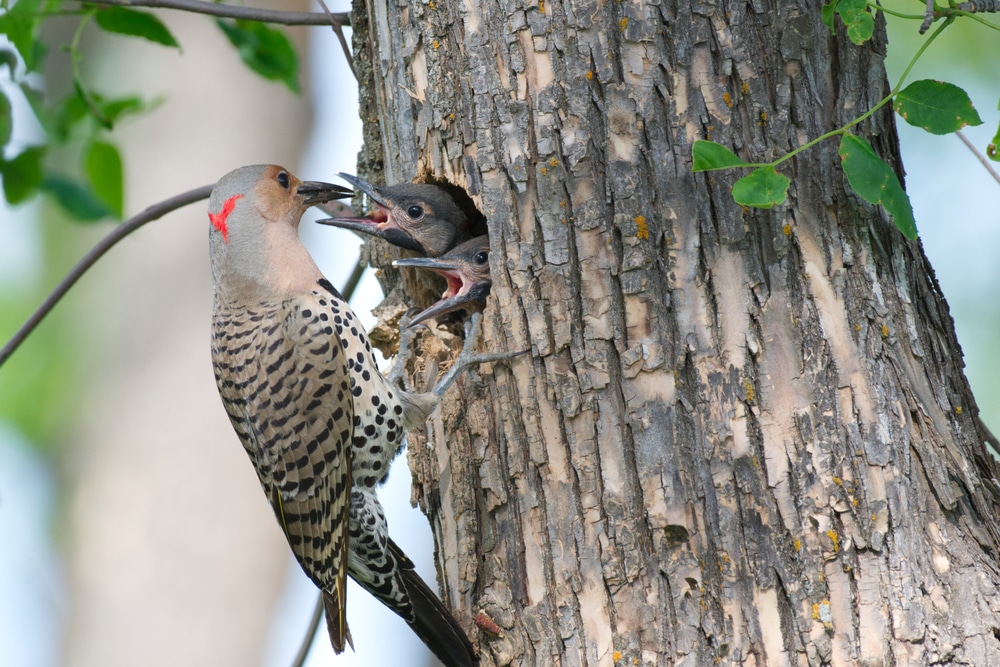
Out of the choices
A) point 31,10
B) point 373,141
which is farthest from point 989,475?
point 31,10

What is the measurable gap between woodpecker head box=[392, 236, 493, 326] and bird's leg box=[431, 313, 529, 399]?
43 centimetres

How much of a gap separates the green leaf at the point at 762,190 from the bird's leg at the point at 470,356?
74cm

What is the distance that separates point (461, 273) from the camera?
128 inches

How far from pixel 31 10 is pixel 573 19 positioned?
1.54 meters

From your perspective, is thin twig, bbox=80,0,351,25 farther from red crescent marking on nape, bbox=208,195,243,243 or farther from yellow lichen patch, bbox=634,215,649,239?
yellow lichen patch, bbox=634,215,649,239

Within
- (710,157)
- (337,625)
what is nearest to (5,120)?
(337,625)

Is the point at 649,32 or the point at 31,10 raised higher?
the point at 31,10

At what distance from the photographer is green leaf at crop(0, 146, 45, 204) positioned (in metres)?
3.27

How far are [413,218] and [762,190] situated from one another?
1.56m

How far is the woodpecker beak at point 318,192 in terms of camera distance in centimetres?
344

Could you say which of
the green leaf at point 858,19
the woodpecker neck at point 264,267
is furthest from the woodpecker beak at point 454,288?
the green leaf at point 858,19

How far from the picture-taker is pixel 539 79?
2.47 metres

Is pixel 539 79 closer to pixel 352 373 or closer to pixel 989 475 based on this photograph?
pixel 352 373

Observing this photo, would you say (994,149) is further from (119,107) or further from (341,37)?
(119,107)
